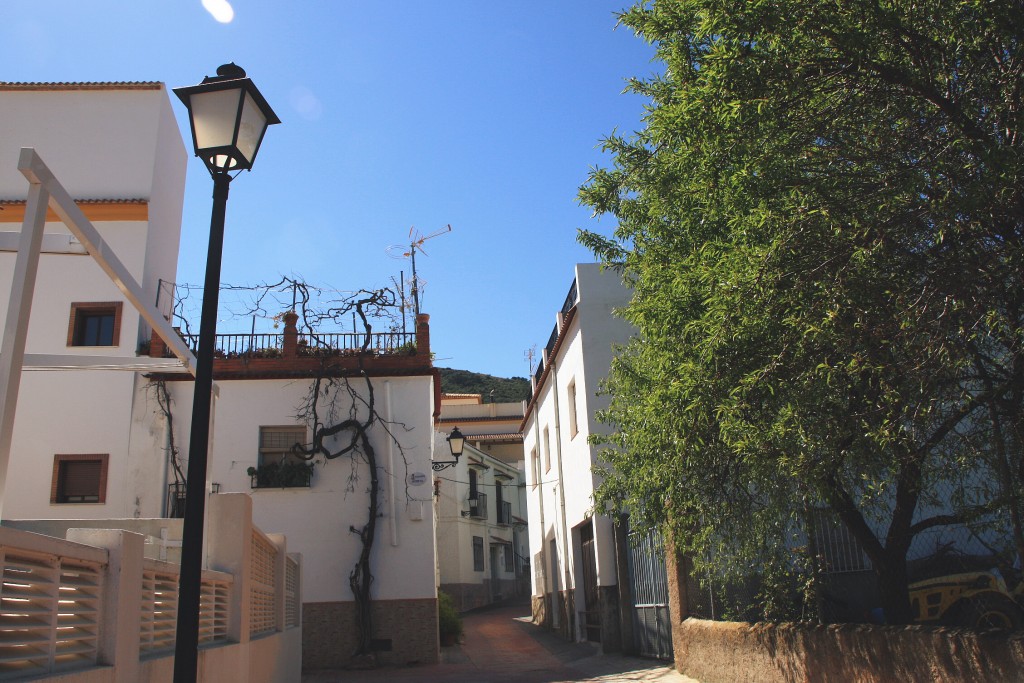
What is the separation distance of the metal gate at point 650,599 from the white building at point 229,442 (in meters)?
4.06

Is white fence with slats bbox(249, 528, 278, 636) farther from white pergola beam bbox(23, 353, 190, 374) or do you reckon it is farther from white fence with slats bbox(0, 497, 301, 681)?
white pergola beam bbox(23, 353, 190, 374)

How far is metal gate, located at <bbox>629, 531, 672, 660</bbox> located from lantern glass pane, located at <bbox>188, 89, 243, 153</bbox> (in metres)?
9.02

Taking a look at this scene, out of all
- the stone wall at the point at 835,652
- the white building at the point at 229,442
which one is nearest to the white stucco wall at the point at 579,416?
the stone wall at the point at 835,652

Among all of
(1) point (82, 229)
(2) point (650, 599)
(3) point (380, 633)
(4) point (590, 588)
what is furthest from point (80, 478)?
(1) point (82, 229)

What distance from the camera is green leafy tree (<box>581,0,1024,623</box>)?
5.41 metres

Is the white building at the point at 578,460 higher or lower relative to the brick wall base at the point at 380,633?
higher

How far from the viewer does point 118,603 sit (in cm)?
471

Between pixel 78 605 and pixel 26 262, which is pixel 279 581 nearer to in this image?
pixel 78 605

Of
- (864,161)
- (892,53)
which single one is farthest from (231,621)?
(892,53)

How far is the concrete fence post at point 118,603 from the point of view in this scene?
4.62 metres

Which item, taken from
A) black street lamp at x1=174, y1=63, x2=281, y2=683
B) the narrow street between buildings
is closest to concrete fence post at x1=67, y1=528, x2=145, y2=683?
black street lamp at x1=174, y1=63, x2=281, y2=683

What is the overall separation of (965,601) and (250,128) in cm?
927

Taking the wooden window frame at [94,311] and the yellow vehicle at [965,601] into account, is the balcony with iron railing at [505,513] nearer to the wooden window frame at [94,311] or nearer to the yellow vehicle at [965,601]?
the wooden window frame at [94,311]

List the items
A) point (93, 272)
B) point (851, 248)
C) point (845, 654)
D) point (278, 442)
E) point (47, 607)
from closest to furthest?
point (47, 607) → point (851, 248) → point (845, 654) → point (278, 442) → point (93, 272)
